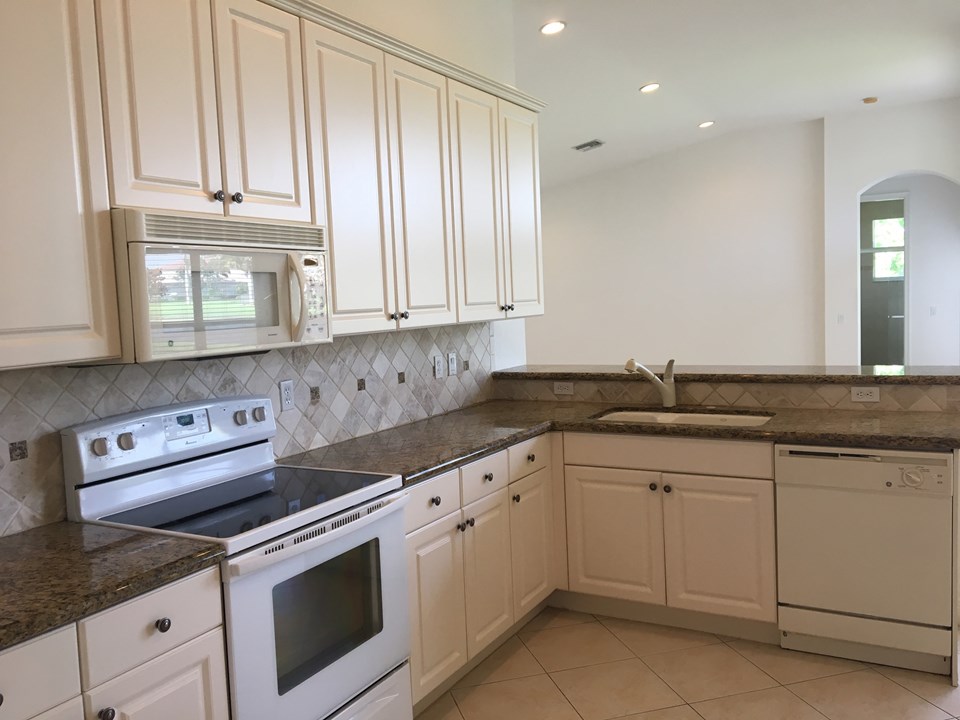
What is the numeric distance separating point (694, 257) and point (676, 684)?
18.8ft

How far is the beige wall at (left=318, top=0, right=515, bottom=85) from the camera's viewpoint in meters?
2.98

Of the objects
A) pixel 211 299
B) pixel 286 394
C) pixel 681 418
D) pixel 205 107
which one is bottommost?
pixel 681 418

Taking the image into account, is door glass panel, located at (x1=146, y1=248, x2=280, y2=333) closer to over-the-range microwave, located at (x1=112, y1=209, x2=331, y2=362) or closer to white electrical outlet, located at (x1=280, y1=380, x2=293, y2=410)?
over-the-range microwave, located at (x1=112, y1=209, x2=331, y2=362)

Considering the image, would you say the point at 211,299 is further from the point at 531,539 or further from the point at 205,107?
the point at 531,539

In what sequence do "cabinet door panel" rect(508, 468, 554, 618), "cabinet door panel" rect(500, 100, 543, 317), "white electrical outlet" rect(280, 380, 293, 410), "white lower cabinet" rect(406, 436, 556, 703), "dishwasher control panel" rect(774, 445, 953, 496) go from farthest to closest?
"cabinet door panel" rect(500, 100, 543, 317), "cabinet door panel" rect(508, 468, 554, 618), "white electrical outlet" rect(280, 380, 293, 410), "dishwasher control panel" rect(774, 445, 953, 496), "white lower cabinet" rect(406, 436, 556, 703)

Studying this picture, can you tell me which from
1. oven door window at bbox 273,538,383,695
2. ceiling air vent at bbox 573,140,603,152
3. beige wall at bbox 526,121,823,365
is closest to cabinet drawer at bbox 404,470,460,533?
oven door window at bbox 273,538,383,695

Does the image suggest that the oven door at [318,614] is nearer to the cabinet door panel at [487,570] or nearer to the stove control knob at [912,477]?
the cabinet door panel at [487,570]

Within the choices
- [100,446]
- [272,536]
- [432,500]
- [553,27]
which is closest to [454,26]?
[553,27]

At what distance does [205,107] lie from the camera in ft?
6.57

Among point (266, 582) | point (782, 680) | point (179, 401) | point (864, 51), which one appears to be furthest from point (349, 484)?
point (864, 51)

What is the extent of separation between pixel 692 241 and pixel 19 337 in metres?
7.00

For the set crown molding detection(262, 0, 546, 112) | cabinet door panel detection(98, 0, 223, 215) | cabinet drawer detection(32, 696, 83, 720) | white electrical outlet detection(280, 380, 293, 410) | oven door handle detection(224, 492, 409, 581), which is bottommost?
cabinet drawer detection(32, 696, 83, 720)

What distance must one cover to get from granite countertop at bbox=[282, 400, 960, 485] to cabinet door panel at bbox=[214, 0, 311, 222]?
2.76 ft

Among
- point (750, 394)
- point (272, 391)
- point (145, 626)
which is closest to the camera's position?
point (145, 626)
